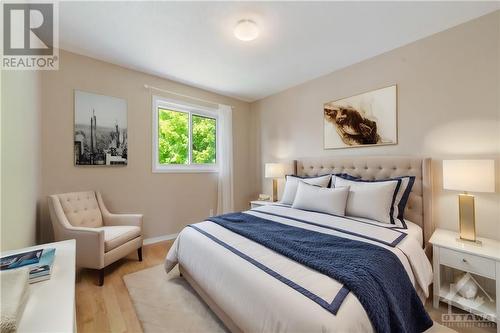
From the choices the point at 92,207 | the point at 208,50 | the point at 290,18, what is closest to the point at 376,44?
the point at 290,18

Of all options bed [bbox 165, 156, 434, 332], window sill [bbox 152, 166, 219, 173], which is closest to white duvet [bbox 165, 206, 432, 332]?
bed [bbox 165, 156, 434, 332]

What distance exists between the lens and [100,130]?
2.66 m

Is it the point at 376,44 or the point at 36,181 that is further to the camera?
the point at 376,44

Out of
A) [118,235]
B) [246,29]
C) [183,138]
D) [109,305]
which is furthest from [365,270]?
[183,138]

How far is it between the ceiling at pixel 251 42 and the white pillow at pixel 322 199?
164 centimetres

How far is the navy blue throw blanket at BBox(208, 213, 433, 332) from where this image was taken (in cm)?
100

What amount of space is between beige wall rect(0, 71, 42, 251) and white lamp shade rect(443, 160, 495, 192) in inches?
A: 126

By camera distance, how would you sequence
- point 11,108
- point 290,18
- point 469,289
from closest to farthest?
point 11,108 → point 469,289 → point 290,18

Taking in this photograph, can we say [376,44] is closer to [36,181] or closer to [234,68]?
[234,68]

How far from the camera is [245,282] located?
1.19 metres

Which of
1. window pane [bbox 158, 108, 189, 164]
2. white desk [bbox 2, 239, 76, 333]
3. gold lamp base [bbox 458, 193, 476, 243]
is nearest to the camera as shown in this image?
white desk [bbox 2, 239, 76, 333]

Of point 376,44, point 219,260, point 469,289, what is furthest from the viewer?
point 376,44

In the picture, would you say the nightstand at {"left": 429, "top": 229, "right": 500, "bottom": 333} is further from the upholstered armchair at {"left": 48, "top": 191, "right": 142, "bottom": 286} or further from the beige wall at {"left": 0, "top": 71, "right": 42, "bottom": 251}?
the beige wall at {"left": 0, "top": 71, "right": 42, "bottom": 251}

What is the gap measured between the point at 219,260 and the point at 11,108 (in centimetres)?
168
